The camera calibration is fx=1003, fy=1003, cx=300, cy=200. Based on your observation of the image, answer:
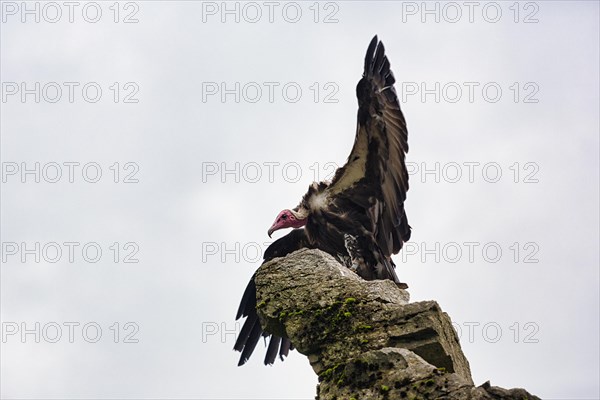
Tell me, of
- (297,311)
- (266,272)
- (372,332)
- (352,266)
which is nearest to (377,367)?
(372,332)

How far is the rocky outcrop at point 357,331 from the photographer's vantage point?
7148 millimetres

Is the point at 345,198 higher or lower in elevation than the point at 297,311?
higher

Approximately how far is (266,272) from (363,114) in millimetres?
5375

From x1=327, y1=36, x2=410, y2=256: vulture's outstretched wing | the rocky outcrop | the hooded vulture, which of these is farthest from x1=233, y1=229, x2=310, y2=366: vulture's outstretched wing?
the rocky outcrop

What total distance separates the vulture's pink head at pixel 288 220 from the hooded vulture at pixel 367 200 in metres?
0.02

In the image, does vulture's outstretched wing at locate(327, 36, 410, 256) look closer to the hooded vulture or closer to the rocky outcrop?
the hooded vulture

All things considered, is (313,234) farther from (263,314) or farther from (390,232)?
(263,314)

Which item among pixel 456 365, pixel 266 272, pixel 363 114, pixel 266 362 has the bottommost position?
pixel 266 362

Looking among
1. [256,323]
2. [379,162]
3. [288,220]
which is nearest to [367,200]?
[379,162]

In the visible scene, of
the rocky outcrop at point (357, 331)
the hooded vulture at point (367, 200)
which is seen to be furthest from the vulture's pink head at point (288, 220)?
the rocky outcrop at point (357, 331)

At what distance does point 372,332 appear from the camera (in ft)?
25.9

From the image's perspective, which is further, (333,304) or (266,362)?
(266,362)

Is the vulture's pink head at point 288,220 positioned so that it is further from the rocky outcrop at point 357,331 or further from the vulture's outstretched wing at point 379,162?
the rocky outcrop at point 357,331

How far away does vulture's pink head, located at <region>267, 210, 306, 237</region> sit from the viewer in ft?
47.6
